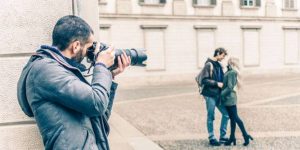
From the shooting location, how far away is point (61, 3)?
2.82 meters

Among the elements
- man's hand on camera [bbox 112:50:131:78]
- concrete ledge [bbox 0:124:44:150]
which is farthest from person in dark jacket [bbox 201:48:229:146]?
man's hand on camera [bbox 112:50:131:78]

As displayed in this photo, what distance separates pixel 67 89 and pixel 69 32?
0.30 meters

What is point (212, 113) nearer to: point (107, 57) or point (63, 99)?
point (107, 57)

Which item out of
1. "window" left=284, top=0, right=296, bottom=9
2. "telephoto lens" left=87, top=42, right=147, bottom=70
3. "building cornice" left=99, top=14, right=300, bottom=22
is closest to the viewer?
"telephoto lens" left=87, top=42, right=147, bottom=70

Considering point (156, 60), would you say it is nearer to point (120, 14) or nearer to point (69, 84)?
point (120, 14)

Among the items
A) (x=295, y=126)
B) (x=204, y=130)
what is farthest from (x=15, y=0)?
(x=295, y=126)

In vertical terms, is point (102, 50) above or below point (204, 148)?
above

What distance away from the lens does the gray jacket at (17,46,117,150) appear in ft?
6.12

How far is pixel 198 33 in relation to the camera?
22906mm

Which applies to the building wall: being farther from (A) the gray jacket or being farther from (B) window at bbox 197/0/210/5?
(A) the gray jacket

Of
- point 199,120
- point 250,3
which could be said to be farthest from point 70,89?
point 250,3

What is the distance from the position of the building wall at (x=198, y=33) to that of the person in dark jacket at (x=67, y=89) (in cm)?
1897

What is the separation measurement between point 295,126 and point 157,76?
44.7ft

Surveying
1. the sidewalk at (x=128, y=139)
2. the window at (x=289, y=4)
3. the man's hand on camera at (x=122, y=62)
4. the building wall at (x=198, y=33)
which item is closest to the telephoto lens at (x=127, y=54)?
the man's hand on camera at (x=122, y=62)
